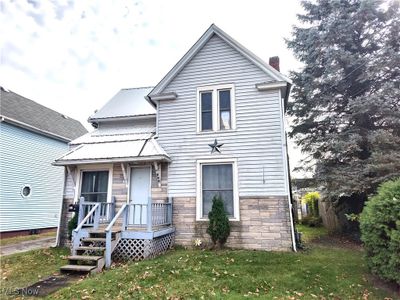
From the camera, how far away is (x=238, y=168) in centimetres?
898

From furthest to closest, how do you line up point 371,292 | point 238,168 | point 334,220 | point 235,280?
point 334,220 < point 238,168 < point 235,280 < point 371,292

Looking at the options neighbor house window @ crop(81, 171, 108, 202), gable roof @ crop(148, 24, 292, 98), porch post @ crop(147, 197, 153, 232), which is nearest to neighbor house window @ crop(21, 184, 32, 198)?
neighbor house window @ crop(81, 171, 108, 202)

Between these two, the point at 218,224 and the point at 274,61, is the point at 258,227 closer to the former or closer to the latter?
the point at 218,224

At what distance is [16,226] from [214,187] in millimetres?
11793

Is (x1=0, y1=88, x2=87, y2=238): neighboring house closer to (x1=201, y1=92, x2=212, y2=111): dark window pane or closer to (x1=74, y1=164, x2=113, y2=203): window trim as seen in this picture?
(x1=74, y1=164, x2=113, y2=203): window trim

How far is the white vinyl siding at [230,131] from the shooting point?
8.77m

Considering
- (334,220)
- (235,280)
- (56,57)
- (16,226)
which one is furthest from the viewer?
(16,226)

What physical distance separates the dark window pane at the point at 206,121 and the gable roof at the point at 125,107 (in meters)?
2.48

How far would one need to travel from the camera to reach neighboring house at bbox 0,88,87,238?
44.9 ft

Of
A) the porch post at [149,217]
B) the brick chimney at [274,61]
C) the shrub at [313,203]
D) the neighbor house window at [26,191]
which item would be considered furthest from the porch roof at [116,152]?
the shrub at [313,203]

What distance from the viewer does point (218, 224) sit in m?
8.27

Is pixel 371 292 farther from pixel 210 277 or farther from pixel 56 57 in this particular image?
pixel 56 57

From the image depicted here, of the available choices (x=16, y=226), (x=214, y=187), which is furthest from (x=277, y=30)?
(x=16, y=226)

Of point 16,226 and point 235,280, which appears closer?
point 235,280
